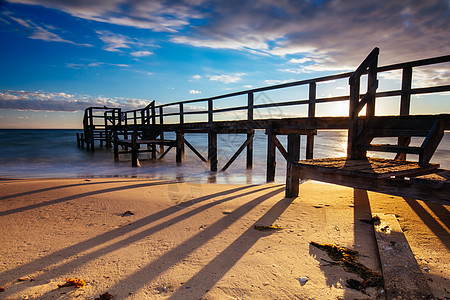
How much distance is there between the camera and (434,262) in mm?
2303

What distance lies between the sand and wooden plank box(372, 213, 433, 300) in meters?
0.11

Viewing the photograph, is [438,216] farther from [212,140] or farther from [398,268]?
[212,140]

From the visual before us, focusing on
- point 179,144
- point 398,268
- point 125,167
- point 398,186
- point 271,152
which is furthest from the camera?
point 179,144

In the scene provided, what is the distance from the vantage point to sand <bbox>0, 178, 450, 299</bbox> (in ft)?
6.36

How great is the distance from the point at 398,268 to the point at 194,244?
2.03 meters

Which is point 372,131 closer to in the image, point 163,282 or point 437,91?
point 437,91

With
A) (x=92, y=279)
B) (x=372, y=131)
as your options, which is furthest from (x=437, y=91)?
(x=92, y=279)

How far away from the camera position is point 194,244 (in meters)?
2.71

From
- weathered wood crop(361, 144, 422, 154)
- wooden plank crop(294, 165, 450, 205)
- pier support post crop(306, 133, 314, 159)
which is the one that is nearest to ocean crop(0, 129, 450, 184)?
pier support post crop(306, 133, 314, 159)

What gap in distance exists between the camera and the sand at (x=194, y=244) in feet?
6.36

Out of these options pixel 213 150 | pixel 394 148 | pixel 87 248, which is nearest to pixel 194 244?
pixel 87 248

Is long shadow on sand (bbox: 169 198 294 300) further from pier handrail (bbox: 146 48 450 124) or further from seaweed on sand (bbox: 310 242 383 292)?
pier handrail (bbox: 146 48 450 124)

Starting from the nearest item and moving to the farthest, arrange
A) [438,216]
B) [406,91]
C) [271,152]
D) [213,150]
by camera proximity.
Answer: [438,216], [406,91], [271,152], [213,150]

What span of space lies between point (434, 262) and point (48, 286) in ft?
11.7
